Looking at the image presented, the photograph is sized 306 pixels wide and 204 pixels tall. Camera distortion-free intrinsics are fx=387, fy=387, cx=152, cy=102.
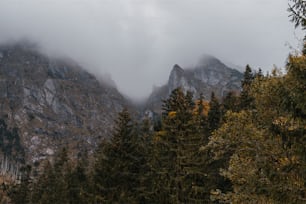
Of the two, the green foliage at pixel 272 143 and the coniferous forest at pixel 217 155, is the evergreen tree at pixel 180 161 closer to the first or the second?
the coniferous forest at pixel 217 155

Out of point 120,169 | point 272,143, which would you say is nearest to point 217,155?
point 272,143

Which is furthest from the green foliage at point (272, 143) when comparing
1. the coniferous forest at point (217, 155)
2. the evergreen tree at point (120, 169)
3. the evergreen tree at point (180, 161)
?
the evergreen tree at point (120, 169)

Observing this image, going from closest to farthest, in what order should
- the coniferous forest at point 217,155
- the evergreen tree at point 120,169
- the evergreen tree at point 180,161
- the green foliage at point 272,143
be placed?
the green foliage at point 272,143 < the coniferous forest at point 217,155 < the evergreen tree at point 180,161 < the evergreen tree at point 120,169

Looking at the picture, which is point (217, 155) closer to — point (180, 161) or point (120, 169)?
point (180, 161)

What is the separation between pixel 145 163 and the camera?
32906 mm

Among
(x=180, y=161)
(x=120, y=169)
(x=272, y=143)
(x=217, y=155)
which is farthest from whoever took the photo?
(x=120, y=169)

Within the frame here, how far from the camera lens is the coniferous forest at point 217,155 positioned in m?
11.9

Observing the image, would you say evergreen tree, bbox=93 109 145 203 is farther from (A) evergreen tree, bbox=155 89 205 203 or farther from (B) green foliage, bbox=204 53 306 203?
(B) green foliage, bbox=204 53 306 203

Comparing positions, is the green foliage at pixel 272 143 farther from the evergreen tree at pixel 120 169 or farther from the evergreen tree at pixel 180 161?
the evergreen tree at pixel 120 169

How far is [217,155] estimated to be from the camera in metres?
17.0

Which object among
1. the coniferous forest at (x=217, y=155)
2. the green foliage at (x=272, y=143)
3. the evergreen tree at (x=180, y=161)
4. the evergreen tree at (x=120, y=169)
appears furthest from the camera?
the evergreen tree at (x=120, y=169)

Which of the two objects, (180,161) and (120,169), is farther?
(120,169)

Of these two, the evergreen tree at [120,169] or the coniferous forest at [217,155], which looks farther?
the evergreen tree at [120,169]

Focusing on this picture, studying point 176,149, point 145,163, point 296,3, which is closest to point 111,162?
point 145,163
